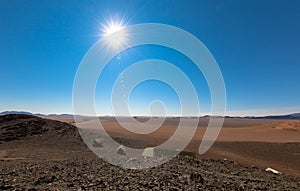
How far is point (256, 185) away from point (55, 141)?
1993 cm

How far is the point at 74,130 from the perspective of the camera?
30609 millimetres

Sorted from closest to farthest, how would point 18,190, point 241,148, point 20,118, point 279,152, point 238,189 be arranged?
point 18,190 < point 238,189 < point 279,152 < point 241,148 < point 20,118

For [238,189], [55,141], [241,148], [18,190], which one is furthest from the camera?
[241,148]

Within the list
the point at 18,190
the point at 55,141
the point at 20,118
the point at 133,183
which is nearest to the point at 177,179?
the point at 133,183

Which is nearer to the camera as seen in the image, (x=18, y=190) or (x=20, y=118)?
(x=18, y=190)

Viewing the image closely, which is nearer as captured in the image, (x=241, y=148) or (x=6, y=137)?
(x=6, y=137)

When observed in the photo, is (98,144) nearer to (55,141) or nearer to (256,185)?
(55,141)

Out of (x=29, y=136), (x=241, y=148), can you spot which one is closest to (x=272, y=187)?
(x=241, y=148)

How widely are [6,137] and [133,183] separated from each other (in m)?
20.5

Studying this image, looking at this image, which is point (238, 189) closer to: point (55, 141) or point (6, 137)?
point (55, 141)

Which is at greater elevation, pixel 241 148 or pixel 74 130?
pixel 74 130

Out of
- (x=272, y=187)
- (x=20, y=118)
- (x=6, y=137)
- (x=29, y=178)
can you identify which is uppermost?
(x=20, y=118)

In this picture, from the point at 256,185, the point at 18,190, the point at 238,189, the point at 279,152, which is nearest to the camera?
the point at 18,190

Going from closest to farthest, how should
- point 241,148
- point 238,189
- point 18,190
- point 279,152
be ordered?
point 18,190, point 238,189, point 279,152, point 241,148
